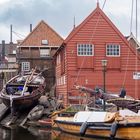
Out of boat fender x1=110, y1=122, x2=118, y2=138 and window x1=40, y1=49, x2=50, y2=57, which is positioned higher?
window x1=40, y1=49, x2=50, y2=57

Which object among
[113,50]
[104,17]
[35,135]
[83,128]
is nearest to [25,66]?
[113,50]

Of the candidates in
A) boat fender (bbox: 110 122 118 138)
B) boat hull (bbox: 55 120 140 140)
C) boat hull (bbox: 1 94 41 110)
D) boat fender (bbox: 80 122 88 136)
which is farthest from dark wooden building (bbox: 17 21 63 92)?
boat fender (bbox: 110 122 118 138)

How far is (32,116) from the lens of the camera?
38656mm

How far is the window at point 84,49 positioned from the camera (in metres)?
46.1

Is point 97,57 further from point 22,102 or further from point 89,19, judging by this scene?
point 22,102

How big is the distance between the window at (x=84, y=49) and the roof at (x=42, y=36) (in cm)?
2182

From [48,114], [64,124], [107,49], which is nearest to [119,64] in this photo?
[107,49]

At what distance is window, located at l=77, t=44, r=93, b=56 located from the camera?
46.1m

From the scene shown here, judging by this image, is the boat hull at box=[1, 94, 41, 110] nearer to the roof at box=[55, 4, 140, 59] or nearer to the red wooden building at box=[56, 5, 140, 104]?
the red wooden building at box=[56, 5, 140, 104]

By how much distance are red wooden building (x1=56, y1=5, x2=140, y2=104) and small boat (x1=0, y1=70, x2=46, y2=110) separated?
138 inches

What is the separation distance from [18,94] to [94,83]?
8.46m

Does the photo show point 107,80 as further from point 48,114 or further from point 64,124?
point 64,124

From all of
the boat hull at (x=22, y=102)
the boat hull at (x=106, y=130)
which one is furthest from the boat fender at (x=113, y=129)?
the boat hull at (x=22, y=102)

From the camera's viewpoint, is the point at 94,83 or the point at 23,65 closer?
the point at 94,83
